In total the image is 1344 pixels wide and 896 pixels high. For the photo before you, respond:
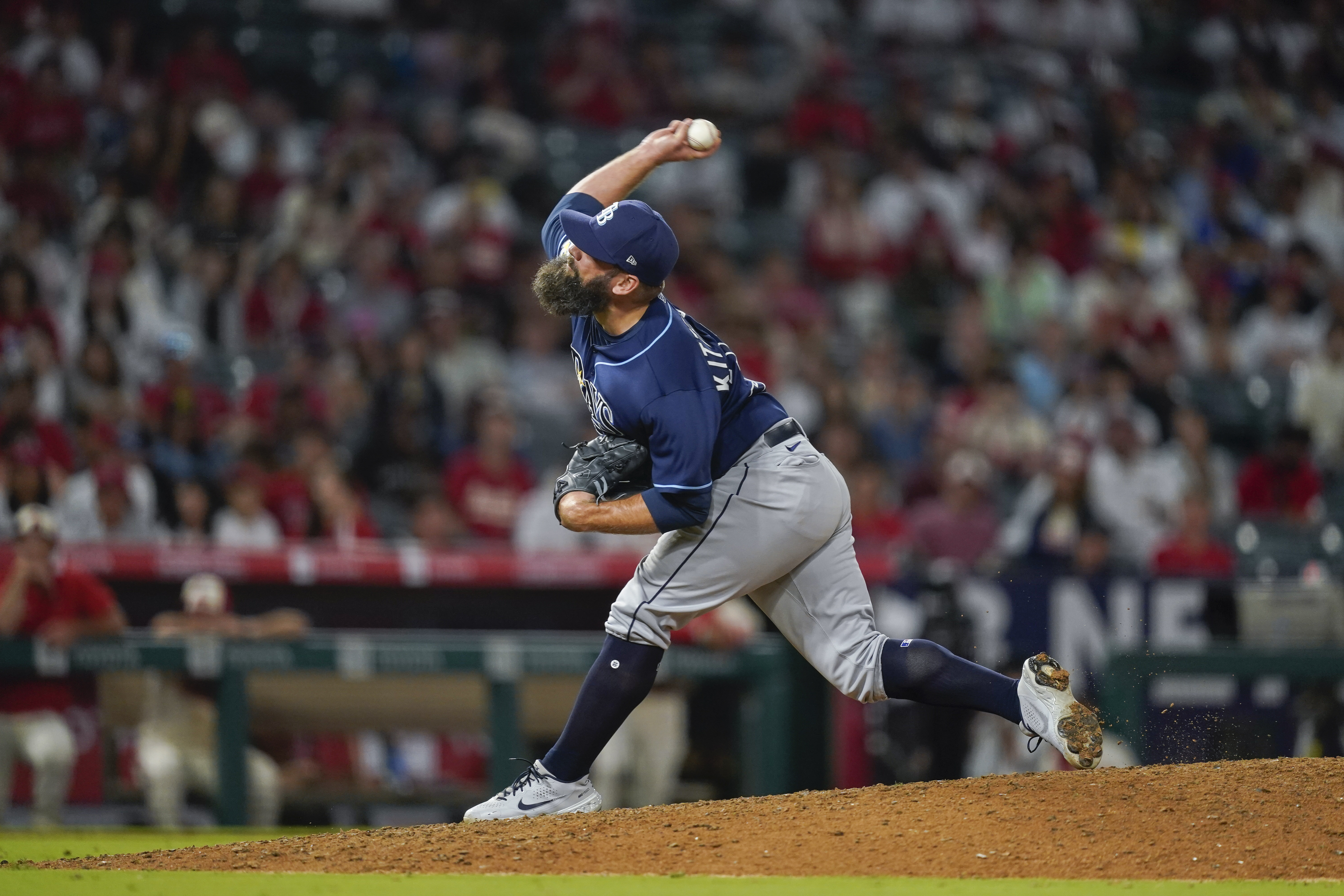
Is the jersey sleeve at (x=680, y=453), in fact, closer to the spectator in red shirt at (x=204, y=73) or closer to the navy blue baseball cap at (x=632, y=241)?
the navy blue baseball cap at (x=632, y=241)

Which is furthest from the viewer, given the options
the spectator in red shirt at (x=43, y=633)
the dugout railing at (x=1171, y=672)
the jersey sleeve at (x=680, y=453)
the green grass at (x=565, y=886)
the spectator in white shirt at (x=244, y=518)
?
the spectator in white shirt at (x=244, y=518)

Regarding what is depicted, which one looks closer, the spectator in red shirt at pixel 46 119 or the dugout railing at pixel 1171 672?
the dugout railing at pixel 1171 672

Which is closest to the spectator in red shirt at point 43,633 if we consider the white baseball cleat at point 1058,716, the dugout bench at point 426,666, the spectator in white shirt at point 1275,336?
the dugout bench at point 426,666

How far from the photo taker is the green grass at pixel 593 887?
12.1 feet

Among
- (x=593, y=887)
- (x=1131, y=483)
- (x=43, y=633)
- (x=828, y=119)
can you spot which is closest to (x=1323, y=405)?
(x=1131, y=483)

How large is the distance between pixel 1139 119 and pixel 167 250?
30.1ft

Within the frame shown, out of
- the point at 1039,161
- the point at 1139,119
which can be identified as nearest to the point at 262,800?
the point at 1039,161

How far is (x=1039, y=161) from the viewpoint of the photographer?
1374 centimetres

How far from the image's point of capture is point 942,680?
14.9 ft

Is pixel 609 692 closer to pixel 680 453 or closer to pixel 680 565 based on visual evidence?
pixel 680 565

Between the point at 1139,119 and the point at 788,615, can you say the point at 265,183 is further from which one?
the point at 1139,119

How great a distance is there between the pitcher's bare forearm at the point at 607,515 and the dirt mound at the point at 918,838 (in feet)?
2.74

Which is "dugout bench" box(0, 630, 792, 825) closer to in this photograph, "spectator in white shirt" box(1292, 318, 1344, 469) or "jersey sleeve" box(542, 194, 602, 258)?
"jersey sleeve" box(542, 194, 602, 258)

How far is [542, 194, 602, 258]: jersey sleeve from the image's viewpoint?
15.2ft
